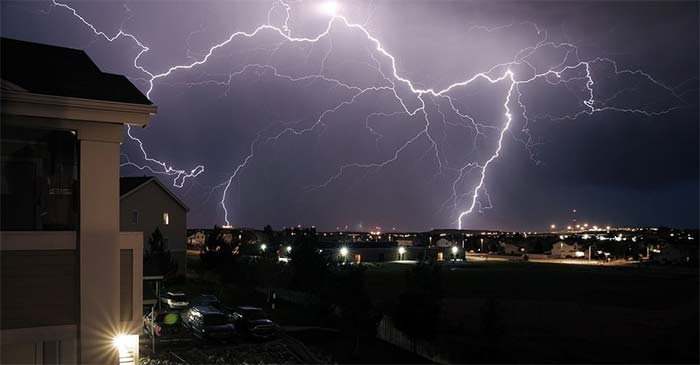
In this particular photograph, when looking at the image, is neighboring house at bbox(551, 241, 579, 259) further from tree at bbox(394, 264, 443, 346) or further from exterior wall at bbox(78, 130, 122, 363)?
exterior wall at bbox(78, 130, 122, 363)

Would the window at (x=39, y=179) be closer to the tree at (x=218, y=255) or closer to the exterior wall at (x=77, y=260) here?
the exterior wall at (x=77, y=260)

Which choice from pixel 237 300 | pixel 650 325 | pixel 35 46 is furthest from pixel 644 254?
pixel 35 46

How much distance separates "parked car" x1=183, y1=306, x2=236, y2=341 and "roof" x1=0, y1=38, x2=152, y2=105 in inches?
417

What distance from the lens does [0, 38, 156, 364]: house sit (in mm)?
5094

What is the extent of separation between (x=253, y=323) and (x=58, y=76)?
466 inches

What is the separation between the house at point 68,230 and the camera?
16.7 feet

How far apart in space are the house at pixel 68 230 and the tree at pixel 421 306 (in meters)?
10.4

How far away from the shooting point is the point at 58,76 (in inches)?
221

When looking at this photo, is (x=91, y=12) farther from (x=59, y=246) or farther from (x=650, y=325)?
(x=650, y=325)

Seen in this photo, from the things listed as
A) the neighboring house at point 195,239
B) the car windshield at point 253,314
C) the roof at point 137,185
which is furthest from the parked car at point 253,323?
the neighboring house at point 195,239

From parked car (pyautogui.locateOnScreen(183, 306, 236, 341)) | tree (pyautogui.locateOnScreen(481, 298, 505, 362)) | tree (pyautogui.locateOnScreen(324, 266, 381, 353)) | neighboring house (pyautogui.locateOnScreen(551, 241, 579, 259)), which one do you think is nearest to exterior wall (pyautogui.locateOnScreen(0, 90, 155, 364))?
tree (pyautogui.locateOnScreen(481, 298, 505, 362))

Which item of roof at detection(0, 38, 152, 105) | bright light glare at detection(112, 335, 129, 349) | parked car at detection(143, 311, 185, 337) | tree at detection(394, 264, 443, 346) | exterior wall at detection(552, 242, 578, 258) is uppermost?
roof at detection(0, 38, 152, 105)

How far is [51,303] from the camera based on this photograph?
17.2 ft

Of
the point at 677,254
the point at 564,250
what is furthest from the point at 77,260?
the point at 564,250
